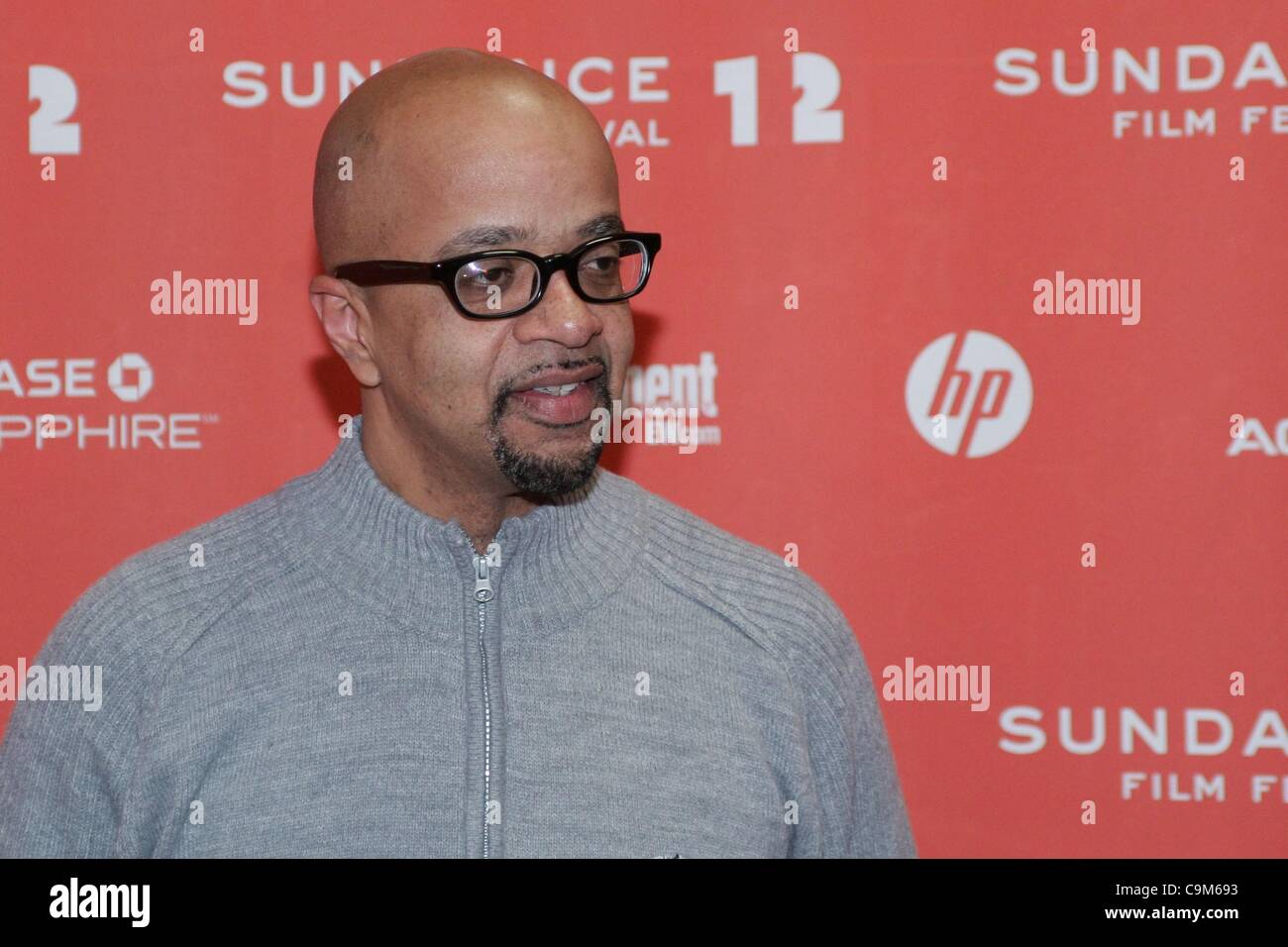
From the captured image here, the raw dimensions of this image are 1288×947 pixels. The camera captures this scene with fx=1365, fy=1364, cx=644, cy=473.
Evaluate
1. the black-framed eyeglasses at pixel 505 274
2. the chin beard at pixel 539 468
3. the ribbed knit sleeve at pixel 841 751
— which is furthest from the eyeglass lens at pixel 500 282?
the ribbed knit sleeve at pixel 841 751

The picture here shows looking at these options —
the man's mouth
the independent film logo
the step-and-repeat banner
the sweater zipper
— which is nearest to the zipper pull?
the sweater zipper

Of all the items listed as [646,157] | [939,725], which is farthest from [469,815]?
[646,157]

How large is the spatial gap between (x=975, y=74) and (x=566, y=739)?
107 cm

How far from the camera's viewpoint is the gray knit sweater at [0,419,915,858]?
3.92 ft

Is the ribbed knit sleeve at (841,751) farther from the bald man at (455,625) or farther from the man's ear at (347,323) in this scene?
the man's ear at (347,323)

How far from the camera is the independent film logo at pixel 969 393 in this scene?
1813mm

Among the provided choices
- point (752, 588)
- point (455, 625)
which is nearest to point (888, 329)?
point (752, 588)

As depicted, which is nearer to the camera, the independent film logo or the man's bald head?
the man's bald head

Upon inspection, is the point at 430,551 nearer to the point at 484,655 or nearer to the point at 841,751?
the point at 484,655

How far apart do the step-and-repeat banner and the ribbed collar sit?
21.4 inches

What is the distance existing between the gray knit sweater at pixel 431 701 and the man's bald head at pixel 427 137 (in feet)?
0.75

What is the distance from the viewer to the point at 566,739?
4.07 ft

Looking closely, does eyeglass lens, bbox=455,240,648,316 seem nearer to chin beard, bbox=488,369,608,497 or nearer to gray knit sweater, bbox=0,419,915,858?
chin beard, bbox=488,369,608,497
